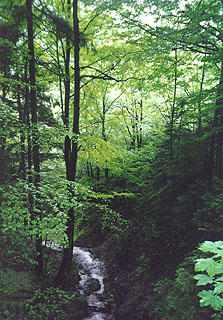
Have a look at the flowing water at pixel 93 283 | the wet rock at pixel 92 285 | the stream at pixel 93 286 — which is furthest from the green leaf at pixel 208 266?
Result: the wet rock at pixel 92 285

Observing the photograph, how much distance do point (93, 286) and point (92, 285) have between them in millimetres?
58

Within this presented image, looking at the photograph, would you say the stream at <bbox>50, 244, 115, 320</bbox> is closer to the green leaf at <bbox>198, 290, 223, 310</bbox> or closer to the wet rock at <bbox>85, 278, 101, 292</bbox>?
the wet rock at <bbox>85, 278, 101, 292</bbox>

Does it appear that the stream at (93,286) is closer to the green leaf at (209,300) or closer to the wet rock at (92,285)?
the wet rock at (92,285)

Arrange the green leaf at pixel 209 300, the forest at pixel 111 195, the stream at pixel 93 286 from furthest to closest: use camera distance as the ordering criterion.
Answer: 1. the stream at pixel 93 286
2. the forest at pixel 111 195
3. the green leaf at pixel 209 300

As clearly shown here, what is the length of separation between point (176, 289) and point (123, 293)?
247 cm

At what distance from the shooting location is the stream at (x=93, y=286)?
6846 millimetres

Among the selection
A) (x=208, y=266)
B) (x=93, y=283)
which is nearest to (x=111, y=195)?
(x=93, y=283)

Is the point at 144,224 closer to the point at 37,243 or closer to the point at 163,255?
the point at 163,255

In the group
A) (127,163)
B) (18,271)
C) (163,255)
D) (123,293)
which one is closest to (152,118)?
(127,163)

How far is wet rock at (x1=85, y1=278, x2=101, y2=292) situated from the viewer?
8.06 metres

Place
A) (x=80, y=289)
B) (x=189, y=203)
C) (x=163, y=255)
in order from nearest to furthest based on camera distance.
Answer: (x=189, y=203), (x=163, y=255), (x=80, y=289)

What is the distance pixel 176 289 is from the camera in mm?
5547

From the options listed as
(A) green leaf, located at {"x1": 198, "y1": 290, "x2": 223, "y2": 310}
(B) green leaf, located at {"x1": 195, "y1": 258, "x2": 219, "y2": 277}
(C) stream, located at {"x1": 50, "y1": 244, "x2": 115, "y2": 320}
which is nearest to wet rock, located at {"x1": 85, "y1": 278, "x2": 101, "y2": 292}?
(C) stream, located at {"x1": 50, "y1": 244, "x2": 115, "y2": 320}

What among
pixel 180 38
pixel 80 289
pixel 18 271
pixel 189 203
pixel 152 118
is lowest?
pixel 80 289
